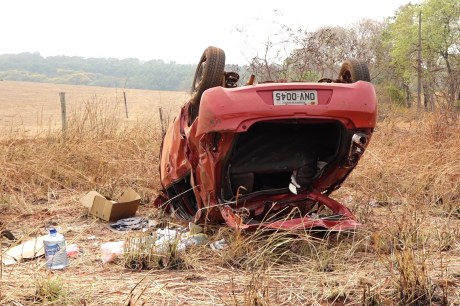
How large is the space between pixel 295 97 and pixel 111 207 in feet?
7.43

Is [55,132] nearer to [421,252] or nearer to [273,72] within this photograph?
[273,72]

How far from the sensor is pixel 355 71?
3.67 m

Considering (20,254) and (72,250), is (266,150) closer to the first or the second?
(72,250)

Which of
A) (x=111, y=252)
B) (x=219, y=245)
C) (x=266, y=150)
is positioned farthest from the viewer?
(x=266, y=150)

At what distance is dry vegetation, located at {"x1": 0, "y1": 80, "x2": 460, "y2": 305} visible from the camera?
240cm

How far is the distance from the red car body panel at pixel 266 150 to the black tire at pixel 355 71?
0.36m

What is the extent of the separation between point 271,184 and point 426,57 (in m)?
25.9

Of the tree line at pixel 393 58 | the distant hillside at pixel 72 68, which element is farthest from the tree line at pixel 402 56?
the distant hillside at pixel 72 68

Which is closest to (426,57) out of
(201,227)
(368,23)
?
(368,23)

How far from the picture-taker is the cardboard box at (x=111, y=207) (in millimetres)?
4539

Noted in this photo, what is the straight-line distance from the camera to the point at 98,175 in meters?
6.62

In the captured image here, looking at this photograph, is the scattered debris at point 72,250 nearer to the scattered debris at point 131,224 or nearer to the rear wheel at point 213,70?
the scattered debris at point 131,224

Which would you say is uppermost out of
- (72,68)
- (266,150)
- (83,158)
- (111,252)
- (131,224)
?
(72,68)

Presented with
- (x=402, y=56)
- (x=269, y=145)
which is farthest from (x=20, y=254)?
(x=402, y=56)
